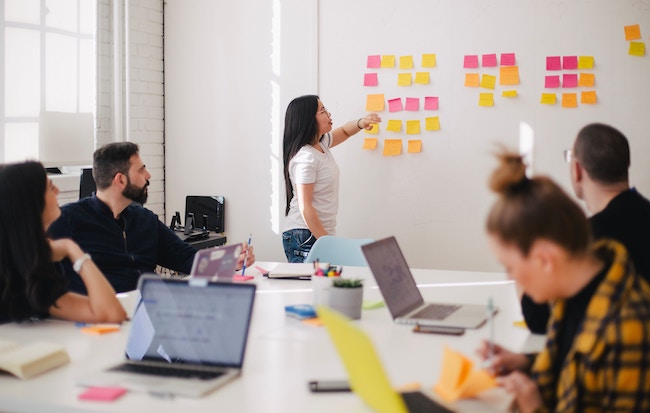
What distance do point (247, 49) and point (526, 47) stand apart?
1.81 metres

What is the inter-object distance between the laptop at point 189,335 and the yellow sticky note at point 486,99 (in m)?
2.91

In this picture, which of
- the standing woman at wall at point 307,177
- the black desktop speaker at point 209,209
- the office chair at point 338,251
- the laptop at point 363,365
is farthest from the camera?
the black desktop speaker at point 209,209

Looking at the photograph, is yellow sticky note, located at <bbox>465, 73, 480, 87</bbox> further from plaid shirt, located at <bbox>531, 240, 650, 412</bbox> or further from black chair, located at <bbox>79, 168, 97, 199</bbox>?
plaid shirt, located at <bbox>531, 240, 650, 412</bbox>

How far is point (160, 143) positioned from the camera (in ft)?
16.8

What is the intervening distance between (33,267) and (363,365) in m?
1.30

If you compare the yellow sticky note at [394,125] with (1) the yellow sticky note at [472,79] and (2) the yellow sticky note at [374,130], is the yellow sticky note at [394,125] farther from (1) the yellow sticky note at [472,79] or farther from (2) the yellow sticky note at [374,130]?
(1) the yellow sticky note at [472,79]

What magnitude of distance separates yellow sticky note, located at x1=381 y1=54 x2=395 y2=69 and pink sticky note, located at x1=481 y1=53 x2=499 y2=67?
54 cm

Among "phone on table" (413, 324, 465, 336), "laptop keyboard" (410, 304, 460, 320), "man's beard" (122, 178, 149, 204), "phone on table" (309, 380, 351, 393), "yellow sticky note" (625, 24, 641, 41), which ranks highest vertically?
"yellow sticky note" (625, 24, 641, 41)

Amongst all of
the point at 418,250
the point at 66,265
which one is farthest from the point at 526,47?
the point at 66,265

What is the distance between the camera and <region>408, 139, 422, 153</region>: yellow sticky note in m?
4.40

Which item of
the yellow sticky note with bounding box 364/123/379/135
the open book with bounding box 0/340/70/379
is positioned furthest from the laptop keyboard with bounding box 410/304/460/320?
the yellow sticky note with bounding box 364/123/379/135

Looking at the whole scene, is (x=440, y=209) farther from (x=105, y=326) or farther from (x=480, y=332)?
(x=105, y=326)

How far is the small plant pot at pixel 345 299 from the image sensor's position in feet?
7.30

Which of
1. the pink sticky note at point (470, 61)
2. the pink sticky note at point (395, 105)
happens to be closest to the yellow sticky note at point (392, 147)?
the pink sticky note at point (395, 105)
